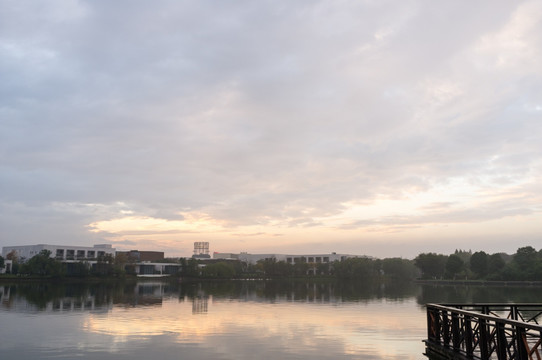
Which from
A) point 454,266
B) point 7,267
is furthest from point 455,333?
point 7,267

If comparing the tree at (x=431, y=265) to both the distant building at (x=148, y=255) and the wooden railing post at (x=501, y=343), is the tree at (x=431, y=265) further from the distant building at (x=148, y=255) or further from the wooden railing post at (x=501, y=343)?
the wooden railing post at (x=501, y=343)

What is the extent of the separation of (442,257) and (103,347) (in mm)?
144595

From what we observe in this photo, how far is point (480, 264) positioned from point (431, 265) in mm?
19827

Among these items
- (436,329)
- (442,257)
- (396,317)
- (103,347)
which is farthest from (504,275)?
(103,347)

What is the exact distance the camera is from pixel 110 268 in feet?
420

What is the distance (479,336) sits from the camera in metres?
15.9

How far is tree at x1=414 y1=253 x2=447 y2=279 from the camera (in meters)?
141

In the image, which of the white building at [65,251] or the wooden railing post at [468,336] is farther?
the white building at [65,251]

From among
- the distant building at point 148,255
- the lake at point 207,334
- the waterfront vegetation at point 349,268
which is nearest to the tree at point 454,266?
the waterfront vegetation at point 349,268

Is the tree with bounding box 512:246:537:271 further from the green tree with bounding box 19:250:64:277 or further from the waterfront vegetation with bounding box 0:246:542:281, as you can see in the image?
the green tree with bounding box 19:250:64:277

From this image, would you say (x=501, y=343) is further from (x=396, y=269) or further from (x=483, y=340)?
(x=396, y=269)

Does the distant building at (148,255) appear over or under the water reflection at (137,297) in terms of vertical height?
over

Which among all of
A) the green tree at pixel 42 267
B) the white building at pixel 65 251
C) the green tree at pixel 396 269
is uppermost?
the white building at pixel 65 251

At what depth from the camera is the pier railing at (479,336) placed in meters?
13.3
